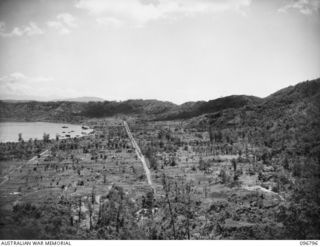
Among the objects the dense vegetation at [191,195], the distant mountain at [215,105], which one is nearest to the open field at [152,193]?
the dense vegetation at [191,195]

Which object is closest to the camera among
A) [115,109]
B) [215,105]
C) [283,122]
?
[283,122]

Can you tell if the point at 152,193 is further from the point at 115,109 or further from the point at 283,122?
the point at 115,109

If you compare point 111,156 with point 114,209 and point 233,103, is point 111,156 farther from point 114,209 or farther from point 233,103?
point 233,103

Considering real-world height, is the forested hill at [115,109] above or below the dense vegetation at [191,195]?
above

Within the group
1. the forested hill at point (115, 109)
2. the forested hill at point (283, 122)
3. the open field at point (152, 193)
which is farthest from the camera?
the forested hill at point (115, 109)

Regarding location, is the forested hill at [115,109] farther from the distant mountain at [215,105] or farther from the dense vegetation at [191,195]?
the dense vegetation at [191,195]

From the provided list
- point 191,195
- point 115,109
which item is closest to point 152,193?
point 191,195

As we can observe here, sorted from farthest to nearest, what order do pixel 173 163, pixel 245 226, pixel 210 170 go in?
pixel 173 163 → pixel 210 170 → pixel 245 226

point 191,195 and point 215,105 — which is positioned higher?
point 215,105

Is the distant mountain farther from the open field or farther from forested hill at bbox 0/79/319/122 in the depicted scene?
the open field

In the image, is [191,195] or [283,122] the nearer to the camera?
[191,195]

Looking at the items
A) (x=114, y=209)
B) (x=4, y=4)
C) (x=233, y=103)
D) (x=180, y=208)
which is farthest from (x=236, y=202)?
(x=233, y=103)
